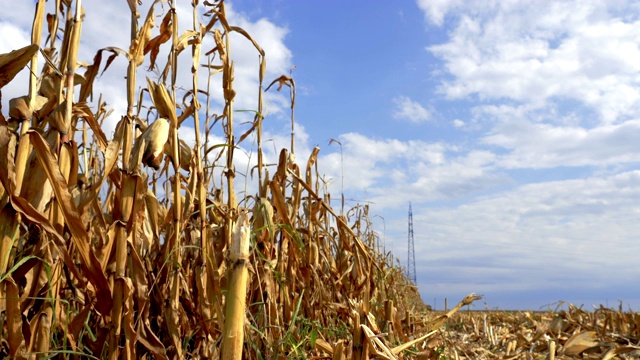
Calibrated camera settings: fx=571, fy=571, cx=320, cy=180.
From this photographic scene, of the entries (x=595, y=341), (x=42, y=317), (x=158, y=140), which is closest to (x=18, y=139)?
(x=158, y=140)

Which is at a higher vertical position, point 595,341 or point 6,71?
point 6,71

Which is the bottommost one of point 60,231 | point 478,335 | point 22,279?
point 478,335

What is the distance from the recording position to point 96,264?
1.35 metres

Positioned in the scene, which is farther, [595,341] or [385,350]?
[595,341]

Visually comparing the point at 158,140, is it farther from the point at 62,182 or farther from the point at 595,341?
the point at 595,341

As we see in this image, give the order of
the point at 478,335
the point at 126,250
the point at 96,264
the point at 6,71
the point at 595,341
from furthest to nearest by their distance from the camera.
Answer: the point at 478,335
the point at 595,341
the point at 126,250
the point at 96,264
the point at 6,71

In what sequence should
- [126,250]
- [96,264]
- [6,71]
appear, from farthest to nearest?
1. [126,250]
2. [96,264]
3. [6,71]

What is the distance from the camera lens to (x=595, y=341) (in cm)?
287

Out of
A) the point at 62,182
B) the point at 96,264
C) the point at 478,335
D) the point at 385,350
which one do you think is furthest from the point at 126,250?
the point at 478,335

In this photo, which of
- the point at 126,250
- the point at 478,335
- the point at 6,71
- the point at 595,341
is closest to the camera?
the point at 6,71

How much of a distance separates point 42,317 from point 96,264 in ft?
0.82

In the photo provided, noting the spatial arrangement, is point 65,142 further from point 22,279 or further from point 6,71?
point 22,279

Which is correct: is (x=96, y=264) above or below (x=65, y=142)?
below

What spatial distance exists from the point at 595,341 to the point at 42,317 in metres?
2.57
